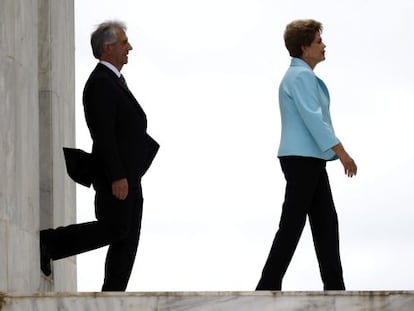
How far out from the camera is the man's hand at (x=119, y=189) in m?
13.2

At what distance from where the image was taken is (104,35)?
13664 mm

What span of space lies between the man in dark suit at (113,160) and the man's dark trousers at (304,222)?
48.7 inches

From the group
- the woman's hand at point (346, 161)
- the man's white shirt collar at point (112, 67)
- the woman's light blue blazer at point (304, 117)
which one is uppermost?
the man's white shirt collar at point (112, 67)

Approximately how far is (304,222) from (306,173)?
396 mm

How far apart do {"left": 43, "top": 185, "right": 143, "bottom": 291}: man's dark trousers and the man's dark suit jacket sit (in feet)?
0.48

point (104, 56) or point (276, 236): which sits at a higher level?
point (104, 56)

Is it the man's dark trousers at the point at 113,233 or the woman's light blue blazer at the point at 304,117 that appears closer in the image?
the woman's light blue blazer at the point at 304,117

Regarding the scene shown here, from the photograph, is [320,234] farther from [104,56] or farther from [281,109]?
[104,56]

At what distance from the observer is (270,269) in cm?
1284

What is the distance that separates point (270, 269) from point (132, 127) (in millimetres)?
1712

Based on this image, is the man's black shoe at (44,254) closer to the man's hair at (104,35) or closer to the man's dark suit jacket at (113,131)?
the man's dark suit jacket at (113,131)

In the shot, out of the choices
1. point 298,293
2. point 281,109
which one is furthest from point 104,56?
point 298,293

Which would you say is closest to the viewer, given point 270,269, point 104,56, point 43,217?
point 270,269

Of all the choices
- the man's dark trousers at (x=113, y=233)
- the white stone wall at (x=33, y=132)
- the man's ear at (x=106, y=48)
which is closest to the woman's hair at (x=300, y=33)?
the man's ear at (x=106, y=48)
